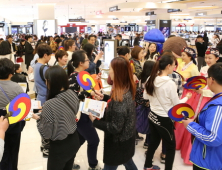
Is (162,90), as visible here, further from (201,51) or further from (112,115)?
(201,51)

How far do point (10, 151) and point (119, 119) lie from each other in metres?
1.31

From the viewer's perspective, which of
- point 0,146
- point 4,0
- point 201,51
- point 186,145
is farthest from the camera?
point 4,0

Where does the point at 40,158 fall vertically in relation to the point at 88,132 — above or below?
below

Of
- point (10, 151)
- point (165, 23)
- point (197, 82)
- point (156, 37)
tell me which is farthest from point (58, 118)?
point (165, 23)

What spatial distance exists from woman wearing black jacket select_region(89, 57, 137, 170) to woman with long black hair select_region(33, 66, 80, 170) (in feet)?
0.75

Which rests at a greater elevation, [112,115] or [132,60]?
[132,60]

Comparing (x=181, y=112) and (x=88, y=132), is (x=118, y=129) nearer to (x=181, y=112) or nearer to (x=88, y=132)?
(x=181, y=112)

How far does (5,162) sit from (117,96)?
146 centimetres

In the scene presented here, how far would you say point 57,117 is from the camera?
189 cm

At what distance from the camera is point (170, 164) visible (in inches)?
102

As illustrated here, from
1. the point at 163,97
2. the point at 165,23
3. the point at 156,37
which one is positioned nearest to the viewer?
the point at 163,97

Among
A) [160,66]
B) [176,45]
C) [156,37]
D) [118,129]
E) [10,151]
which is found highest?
[156,37]

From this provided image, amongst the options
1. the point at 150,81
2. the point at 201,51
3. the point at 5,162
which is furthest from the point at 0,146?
the point at 201,51

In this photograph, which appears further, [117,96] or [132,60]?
[132,60]
